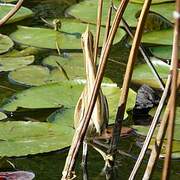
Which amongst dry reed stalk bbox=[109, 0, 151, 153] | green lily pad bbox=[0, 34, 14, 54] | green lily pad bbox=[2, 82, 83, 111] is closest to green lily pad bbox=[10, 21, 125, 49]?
green lily pad bbox=[0, 34, 14, 54]

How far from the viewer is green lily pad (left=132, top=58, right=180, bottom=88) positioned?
185 centimetres

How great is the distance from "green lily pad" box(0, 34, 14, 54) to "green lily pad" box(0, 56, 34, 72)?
0.07 meters

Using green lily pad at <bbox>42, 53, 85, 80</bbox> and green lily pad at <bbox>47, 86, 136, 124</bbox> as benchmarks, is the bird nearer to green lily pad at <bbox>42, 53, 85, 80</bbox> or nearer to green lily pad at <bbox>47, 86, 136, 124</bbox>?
green lily pad at <bbox>47, 86, 136, 124</bbox>

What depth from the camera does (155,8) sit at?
8.29 feet

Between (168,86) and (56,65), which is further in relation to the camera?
(56,65)

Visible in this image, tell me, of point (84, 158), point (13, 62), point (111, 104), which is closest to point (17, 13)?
point (13, 62)

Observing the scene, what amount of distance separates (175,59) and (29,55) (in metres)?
1.26

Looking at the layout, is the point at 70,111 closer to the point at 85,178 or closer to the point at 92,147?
the point at 92,147

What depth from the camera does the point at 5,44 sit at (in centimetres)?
215

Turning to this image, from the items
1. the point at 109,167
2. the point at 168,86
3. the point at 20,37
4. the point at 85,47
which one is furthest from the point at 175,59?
the point at 20,37

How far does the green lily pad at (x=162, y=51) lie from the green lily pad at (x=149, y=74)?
0.25 feet

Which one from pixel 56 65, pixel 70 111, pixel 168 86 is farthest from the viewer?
pixel 56 65

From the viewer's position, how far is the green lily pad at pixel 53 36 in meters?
2.16

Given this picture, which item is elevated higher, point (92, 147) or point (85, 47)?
point (85, 47)
